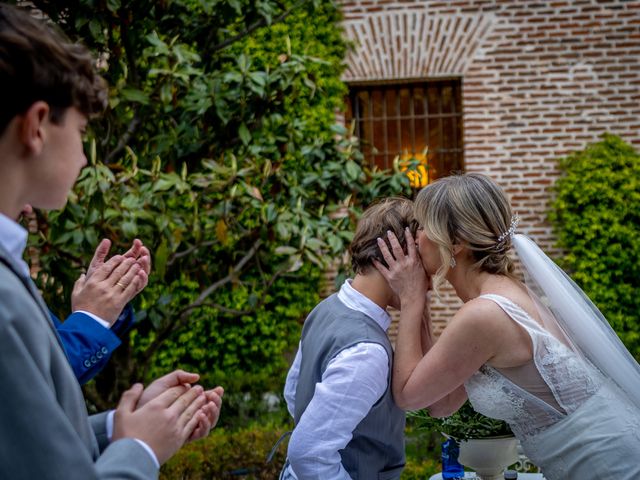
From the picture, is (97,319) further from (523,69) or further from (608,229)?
(523,69)

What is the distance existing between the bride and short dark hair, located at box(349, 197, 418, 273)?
0.15 ft

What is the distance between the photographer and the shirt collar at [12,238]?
3.34 ft

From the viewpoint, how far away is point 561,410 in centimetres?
219

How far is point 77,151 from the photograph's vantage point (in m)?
1.12

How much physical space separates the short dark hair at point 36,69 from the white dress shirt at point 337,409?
1117mm

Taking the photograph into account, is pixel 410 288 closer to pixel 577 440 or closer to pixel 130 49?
pixel 577 440

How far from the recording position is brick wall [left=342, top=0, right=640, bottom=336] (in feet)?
25.3

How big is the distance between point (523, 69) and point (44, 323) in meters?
7.50

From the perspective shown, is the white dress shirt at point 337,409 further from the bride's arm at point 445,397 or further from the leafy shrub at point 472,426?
the leafy shrub at point 472,426

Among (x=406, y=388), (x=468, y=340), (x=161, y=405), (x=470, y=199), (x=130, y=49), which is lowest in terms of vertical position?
(x=406, y=388)

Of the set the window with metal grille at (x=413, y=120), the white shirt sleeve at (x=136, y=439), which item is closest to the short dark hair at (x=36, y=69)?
the white shirt sleeve at (x=136, y=439)

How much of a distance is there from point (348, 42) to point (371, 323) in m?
6.14

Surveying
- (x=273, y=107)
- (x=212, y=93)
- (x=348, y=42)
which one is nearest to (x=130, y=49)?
(x=212, y=93)

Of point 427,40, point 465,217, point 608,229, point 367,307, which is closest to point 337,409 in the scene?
point 367,307
